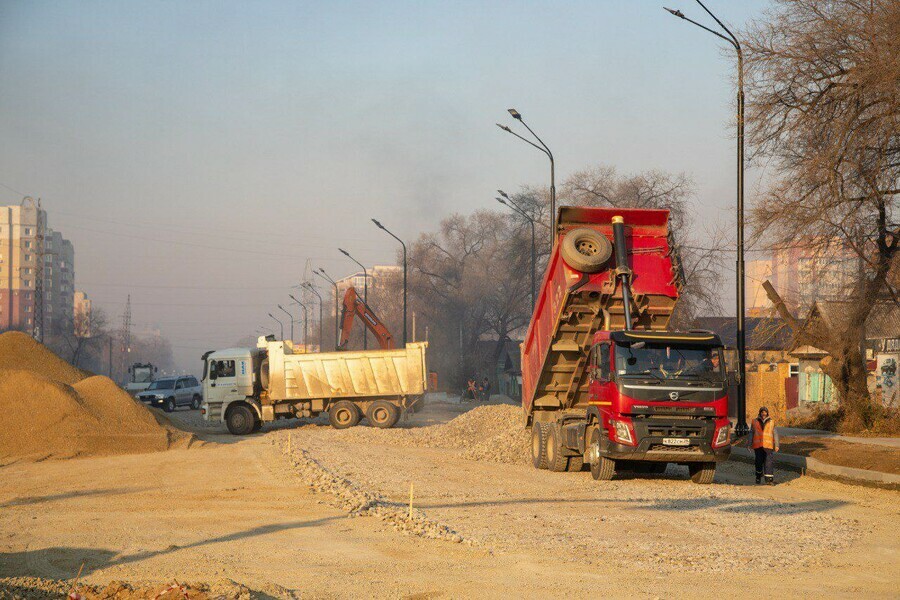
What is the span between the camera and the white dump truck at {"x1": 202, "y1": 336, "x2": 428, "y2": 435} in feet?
A: 107

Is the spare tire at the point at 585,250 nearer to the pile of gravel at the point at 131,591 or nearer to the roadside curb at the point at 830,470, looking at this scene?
the roadside curb at the point at 830,470

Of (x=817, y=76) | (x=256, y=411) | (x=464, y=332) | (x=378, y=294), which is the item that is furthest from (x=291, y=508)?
(x=378, y=294)

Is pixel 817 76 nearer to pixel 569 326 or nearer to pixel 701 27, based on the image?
pixel 701 27

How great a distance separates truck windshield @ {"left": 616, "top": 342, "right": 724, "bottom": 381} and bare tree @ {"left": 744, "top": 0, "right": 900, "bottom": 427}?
8.28m

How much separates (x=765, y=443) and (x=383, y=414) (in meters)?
17.8

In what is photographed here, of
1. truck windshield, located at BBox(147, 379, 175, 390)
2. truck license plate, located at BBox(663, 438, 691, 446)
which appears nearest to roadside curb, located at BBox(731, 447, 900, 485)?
truck license plate, located at BBox(663, 438, 691, 446)

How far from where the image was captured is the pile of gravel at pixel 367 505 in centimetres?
1086

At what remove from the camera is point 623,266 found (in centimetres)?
1667

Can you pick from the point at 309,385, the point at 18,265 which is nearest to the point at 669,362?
the point at 309,385

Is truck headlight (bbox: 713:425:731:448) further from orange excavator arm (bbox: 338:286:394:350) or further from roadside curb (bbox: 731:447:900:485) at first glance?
orange excavator arm (bbox: 338:286:394:350)

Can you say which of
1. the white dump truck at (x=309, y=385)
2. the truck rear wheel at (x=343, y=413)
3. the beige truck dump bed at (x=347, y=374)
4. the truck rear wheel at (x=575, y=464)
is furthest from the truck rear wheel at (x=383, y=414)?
the truck rear wheel at (x=575, y=464)

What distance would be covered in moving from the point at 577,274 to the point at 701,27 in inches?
376

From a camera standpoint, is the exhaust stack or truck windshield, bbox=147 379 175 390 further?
truck windshield, bbox=147 379 175 390

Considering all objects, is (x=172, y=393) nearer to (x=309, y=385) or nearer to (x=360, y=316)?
(x=360, y=316)
